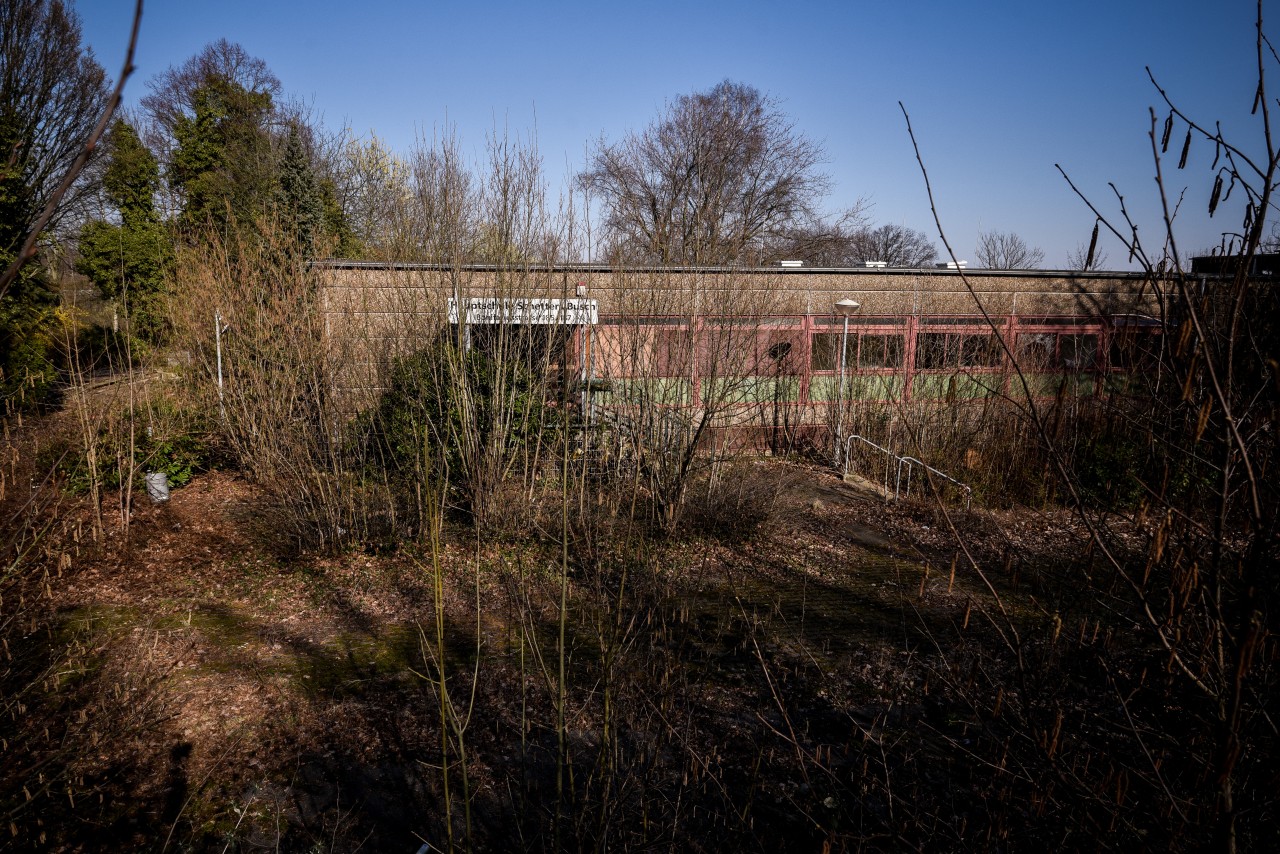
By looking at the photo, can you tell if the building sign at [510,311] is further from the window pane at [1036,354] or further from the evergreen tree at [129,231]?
the evergreen tree at [129,231]

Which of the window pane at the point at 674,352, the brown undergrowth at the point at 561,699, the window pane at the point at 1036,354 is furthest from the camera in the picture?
the window pane at the point at 1036,354

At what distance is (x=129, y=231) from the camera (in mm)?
20781

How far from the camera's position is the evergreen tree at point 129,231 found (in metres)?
19.9

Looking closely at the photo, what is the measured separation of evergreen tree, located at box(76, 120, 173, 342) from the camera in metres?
19.9

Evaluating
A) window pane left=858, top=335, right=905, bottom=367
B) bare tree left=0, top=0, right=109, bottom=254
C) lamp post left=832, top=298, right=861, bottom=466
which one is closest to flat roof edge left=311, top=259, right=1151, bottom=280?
lamp post left=832, top=298, right=861, bottom=466

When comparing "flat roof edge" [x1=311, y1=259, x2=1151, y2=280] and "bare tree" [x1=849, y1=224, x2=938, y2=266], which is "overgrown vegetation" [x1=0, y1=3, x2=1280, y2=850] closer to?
"flat roof edge" [x1=311, y1=259, x2=1151, y2=280]

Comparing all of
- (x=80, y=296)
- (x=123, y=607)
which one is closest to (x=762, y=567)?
(x=123, y=607)

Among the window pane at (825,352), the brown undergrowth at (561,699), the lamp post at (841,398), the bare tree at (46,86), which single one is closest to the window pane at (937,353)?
the lamp post at (841,398)

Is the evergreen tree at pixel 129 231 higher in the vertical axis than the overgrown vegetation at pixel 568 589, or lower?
higher

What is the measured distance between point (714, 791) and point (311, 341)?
5.90 metres

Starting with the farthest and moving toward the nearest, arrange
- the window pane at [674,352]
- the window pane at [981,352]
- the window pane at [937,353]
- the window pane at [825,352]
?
the window pane at [825,352]
the window pane at [937,353]
the window pane at [981,352]
the window pane at [674,352]

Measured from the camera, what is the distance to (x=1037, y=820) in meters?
2.03

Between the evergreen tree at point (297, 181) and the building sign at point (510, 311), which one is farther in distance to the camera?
the evergreen tree at point (297, 181)

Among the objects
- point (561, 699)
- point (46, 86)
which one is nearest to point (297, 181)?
point (46, 86)
